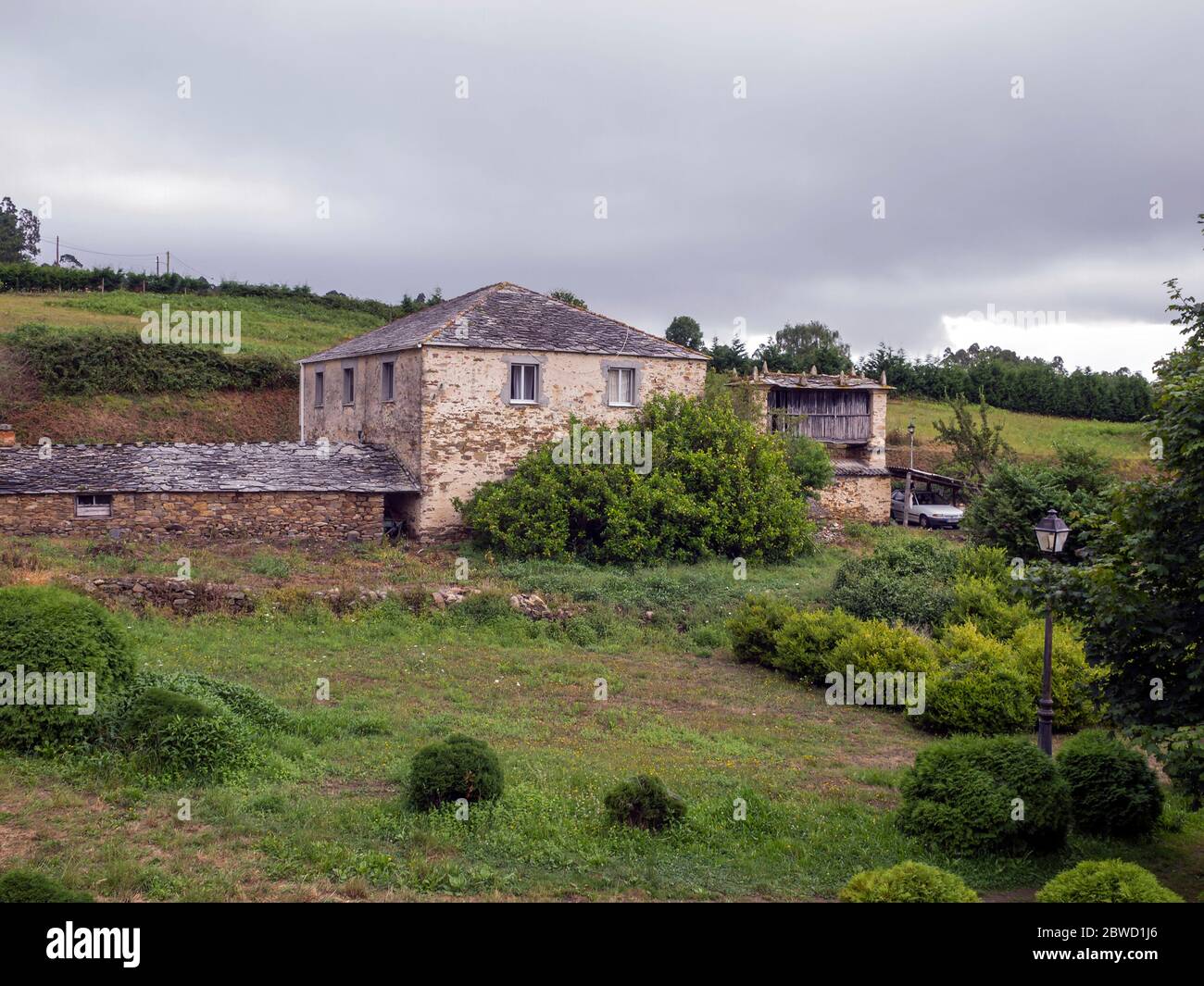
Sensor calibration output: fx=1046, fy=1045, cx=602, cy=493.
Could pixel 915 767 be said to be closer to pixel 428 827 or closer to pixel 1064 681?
pixel 428 827

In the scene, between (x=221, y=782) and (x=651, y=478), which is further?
(x=651, y=478)

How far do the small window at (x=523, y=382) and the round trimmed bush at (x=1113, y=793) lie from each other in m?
19.2

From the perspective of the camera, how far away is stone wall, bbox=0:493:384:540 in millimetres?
24406

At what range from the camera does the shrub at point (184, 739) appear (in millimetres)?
10570

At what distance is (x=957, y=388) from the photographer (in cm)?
5559

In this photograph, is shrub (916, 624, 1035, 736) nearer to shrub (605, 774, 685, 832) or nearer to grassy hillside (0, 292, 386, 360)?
shrub (605, 774, 685, 832)

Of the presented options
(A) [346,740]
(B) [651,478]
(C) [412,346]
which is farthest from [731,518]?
(A) [346,740]

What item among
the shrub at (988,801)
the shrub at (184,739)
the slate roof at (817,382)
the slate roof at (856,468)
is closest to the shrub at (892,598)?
the shrub at (988,801)

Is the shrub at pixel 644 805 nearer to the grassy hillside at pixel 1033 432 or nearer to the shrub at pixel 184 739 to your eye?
the shrub at pixel 184 739

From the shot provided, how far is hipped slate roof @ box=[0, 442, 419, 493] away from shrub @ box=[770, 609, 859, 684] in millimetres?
11892

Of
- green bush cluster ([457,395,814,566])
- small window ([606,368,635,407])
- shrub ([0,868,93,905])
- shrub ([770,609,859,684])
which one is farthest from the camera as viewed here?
small window ([606,368,635,407])

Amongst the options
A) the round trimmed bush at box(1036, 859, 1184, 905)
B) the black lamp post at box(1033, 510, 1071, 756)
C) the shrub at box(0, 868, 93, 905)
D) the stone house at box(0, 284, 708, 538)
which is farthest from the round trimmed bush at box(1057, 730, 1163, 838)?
the stone house at box(0, 284, 708, 538)

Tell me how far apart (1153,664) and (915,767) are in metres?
2.42
